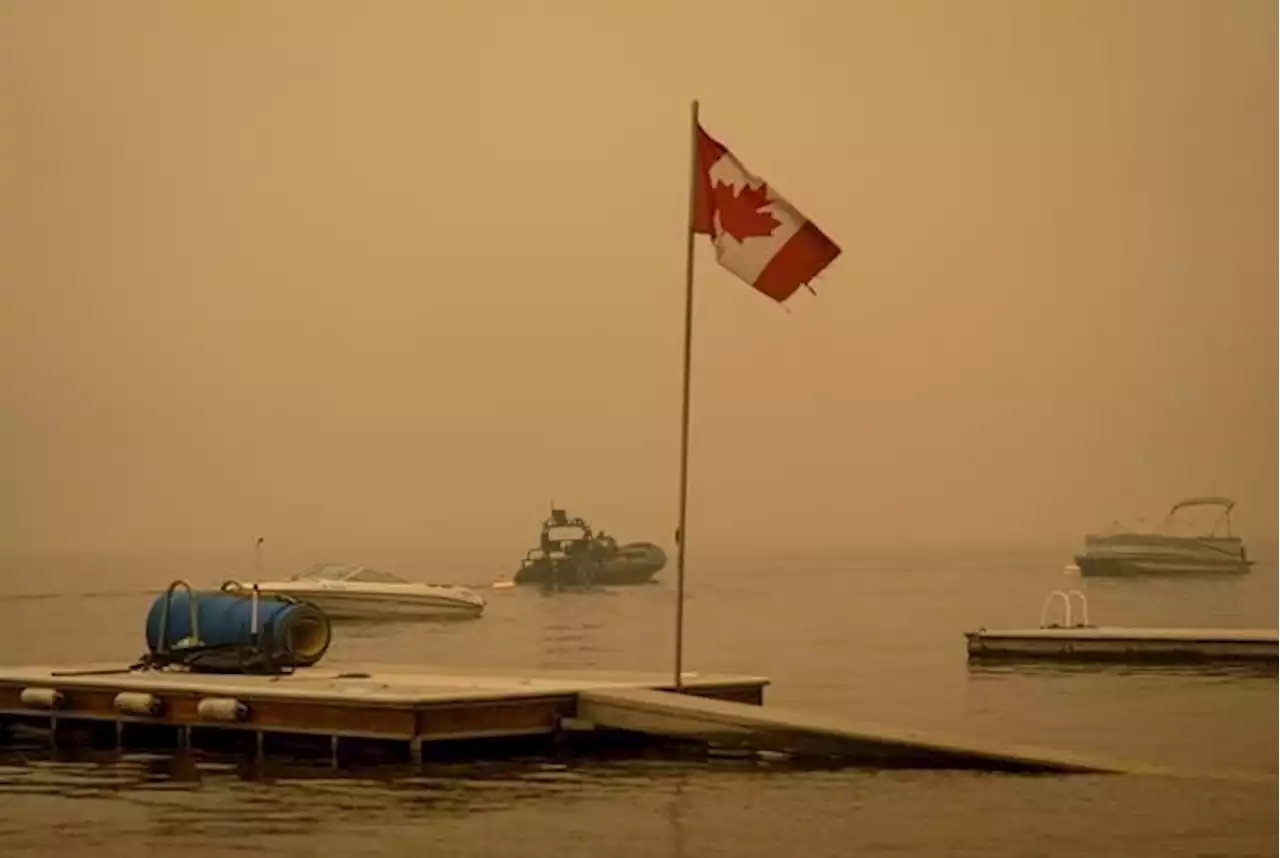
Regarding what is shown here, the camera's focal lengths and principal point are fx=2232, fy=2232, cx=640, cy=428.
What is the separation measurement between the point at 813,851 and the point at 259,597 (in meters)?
11.1

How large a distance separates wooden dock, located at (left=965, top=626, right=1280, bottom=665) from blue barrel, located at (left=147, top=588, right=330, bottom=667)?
2315cm

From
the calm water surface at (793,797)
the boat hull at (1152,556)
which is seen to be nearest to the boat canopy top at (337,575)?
the calm water surface at (793,797)

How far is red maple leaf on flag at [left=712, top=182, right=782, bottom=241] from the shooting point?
23.2 meters

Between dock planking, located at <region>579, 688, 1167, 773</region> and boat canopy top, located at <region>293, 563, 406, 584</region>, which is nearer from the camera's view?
dock planking, located at <region>579, 688, 1167, 773</region>

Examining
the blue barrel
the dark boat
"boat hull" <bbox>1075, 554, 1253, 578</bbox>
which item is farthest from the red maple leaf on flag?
"boat hull" <bbox>1075, 554, 1253, 578</bbox>

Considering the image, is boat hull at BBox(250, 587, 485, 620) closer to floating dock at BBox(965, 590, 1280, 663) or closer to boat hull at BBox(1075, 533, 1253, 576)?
floating dock at BBox(965, 590, 1280, 663)

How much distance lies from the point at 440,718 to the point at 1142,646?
26.6m

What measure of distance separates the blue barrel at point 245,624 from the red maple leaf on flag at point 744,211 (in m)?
8.11

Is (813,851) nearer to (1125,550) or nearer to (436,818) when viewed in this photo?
(436,818)

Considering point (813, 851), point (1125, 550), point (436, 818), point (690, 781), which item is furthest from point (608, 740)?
point (1125, 550)

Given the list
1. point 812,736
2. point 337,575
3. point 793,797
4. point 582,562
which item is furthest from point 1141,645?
point 582,562

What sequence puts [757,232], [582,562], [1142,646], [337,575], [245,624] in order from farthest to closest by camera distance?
[582,562] < [337,575] < [1142,646] < [245,624] < [757,232]

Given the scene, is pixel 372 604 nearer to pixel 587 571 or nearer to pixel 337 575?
pixel 337 575

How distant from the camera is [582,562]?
110 metres
